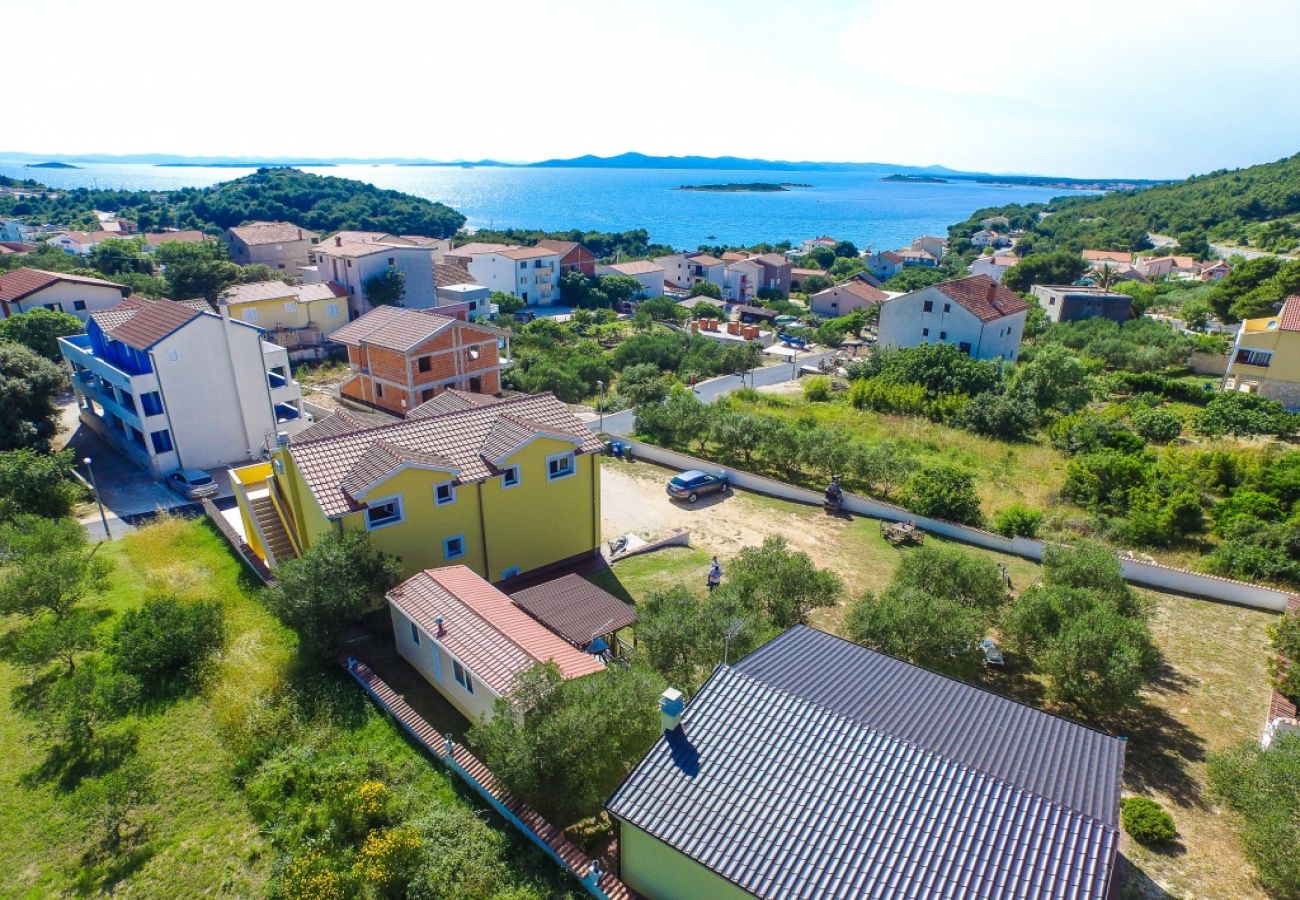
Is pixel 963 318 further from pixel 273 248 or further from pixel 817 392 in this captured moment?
pixel 273 248

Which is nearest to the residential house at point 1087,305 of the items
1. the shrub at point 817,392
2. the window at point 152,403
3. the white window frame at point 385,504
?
the shrub at point 817,392

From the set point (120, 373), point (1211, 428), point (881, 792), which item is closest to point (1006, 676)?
point (881, 792)

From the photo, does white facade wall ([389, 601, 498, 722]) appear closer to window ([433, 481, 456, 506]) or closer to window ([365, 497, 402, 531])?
window ([365, 497, 402, 531])

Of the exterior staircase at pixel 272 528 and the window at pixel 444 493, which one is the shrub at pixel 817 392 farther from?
the exterior staircase at pixel 272 528

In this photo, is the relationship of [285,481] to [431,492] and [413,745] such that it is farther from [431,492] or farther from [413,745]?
[413,745]

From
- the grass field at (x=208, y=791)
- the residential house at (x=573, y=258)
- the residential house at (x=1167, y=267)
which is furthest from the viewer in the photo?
the residential house at (x=1167, y=267)

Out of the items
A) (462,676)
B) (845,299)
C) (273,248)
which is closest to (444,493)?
(462,676)
